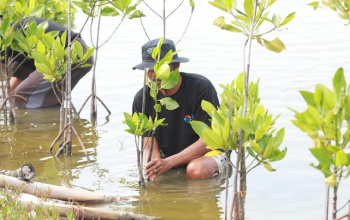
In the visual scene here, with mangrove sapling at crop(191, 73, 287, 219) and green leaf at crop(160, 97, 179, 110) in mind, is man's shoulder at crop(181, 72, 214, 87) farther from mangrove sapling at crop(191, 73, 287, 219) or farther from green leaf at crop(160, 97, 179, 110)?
mangrove sapling at crop(191, 73, 287, 219)

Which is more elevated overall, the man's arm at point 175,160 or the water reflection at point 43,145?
the man's arm at point 175,160

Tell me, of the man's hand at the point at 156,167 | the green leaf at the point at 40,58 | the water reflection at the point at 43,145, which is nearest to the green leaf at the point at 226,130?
the man's hand at the point at 156,167

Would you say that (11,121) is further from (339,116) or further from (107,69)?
(339,116)

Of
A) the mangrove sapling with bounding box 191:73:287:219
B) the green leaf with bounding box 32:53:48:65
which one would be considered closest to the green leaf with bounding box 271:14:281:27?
the mangrove sapling with bounding box 191:73:287:219

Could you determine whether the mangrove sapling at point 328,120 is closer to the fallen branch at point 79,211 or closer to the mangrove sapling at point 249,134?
the mangrove sapling at point 249,134

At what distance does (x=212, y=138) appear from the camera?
13.0 feet

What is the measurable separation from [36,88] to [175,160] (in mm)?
3212

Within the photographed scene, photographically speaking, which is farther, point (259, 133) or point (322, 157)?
point (259, 133)

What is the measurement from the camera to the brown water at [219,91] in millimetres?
5328

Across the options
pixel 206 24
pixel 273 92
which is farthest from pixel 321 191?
pixel 206 24

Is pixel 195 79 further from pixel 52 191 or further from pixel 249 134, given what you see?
pixel 249 134

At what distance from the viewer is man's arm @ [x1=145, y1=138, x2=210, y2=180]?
5516 millimetres

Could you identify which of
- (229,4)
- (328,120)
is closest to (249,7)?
(229,4)

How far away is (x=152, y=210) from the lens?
515 centimetres
